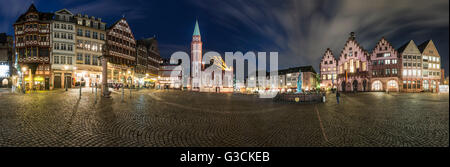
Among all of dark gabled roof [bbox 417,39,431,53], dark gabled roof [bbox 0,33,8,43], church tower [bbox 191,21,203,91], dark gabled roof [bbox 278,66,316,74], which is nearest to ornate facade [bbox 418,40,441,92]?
dark gabled roof [bbox 417,39,431,53]

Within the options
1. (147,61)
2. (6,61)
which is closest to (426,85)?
(147,61)

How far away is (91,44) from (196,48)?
27910 mm

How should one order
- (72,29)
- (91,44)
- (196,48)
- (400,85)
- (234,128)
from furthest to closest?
(196,48)
(400,85)
(91,44)
(72,29)
(234,128)

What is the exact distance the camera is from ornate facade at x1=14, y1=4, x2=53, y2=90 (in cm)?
3562

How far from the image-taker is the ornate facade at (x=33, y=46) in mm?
35625

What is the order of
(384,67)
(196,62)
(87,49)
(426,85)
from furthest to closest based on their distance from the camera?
(196,62), (384,67), (426,85), (87,49)

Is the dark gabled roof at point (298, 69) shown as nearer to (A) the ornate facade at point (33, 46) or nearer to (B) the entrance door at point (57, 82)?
(B) the entrance door at point (57, 82)

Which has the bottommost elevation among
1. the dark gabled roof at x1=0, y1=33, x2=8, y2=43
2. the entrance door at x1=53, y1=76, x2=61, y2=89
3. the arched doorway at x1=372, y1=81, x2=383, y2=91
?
the arched doorway at x1=372, y1=81, x2=383, y2=91

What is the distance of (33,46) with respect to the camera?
36.1 m

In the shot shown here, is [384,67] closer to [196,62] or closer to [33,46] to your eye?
[196,62]

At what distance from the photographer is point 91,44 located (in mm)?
42062

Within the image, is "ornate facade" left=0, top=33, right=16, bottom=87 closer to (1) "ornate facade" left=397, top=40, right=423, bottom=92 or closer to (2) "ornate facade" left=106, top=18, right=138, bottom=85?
(2) "ornate facade" left=106, top=18, right=138, bottom=85
